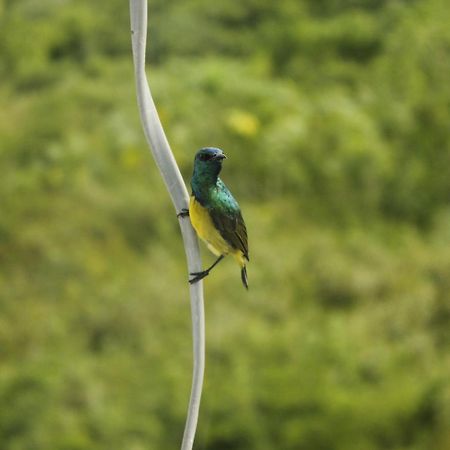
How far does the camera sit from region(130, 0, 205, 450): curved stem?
287 mm

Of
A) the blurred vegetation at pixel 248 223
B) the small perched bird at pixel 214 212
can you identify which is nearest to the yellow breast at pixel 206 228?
the small perched bird at pixel 214 212

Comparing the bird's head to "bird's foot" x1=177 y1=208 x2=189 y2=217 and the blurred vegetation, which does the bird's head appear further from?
the blurred vegetation

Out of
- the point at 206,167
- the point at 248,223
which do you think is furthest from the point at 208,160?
the point at 248,223

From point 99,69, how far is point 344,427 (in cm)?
144

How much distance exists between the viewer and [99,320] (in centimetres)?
214

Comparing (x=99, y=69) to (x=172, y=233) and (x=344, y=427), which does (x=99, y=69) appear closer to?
(x=172, y=233)

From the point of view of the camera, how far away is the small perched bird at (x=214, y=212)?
32cm

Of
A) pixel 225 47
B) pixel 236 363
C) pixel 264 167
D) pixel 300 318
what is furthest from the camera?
pixel 225 47

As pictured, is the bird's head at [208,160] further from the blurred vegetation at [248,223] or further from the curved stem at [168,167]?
the blurred vegetation at [248,223]

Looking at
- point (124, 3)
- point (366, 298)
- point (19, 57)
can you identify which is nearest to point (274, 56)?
point (124, 3)

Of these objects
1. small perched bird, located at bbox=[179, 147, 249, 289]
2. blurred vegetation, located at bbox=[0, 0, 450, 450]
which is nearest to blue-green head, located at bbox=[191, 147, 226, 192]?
small perched bird, located at bbox=[179, 147, 249, 289]

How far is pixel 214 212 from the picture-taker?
1.08 ft

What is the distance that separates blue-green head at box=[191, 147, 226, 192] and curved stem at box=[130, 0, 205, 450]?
1 centimetres

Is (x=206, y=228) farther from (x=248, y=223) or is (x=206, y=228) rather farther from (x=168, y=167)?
(x=248, y=223)
